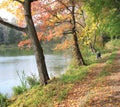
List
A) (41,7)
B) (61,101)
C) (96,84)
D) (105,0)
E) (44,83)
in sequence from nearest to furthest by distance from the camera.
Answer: (61,101)
(96,84)
(44,83)
(105,0)
(41,7)

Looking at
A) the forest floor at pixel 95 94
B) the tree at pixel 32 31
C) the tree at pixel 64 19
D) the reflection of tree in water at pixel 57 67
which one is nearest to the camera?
the forest floor at pixel 95 94

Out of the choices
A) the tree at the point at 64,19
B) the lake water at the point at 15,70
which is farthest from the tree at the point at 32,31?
the tree at the point at 64,19

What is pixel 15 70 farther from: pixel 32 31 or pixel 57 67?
pixel 32 31

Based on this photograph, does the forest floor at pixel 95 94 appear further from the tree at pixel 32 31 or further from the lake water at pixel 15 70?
the lake water at pixel 15 70

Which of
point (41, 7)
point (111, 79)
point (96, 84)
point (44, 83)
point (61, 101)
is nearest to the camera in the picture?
point (61, 101)

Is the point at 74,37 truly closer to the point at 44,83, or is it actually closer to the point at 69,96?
the point at 44,83

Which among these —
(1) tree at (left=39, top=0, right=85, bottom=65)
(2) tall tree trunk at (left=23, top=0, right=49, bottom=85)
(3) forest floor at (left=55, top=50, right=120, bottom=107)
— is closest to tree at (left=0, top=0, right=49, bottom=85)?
(2) tall tree trunk at (left=23, top=0, right=49, bottom=85)

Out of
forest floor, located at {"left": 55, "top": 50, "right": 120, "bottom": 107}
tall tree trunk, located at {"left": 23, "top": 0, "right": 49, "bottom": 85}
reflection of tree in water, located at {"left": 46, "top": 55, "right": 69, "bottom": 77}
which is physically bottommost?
reflection of tree in water, located at {"left": 46, "top": 55, "right": 69, "bottom": 77}

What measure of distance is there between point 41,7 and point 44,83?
7.96m

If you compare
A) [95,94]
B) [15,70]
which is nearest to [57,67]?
[15,70]

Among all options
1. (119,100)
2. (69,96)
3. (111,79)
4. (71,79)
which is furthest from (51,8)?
(119,100)

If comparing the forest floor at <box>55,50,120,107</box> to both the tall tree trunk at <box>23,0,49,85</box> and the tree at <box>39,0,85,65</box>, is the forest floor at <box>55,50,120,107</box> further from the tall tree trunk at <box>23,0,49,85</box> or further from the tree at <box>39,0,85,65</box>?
the tree at <box>39,0,85,65</box>

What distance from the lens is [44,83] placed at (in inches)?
497

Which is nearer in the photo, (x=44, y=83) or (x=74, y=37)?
(x=44, y=83)
